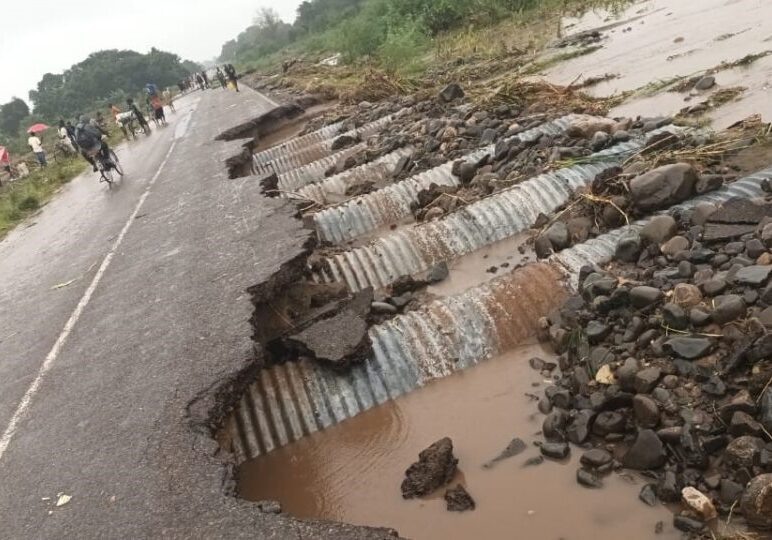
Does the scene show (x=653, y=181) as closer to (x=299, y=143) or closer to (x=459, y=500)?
(x=459, y=500)

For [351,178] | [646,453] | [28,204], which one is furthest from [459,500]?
[28,204]

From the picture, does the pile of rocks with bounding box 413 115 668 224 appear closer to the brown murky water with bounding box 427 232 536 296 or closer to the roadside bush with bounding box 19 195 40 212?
the brown murky water with bounding box 427 232 536 296

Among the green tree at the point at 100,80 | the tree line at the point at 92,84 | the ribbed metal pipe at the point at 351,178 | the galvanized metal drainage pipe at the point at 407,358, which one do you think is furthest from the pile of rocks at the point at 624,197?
the green tree at the point at 100,80

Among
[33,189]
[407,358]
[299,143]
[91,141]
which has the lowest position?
[407,358]

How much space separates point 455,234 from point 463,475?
3721mm

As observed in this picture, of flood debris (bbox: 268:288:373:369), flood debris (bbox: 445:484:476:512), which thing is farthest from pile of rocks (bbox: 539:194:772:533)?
flood debris (bbox: 268:288:373:369)

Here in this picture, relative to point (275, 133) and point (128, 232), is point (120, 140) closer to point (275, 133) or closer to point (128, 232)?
point (275, 133)

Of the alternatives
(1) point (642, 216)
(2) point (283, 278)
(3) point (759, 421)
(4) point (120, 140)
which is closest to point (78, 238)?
(2) point (283, 278)

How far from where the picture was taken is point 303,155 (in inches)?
534

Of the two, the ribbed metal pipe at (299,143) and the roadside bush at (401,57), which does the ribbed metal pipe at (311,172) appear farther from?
the roadside bush at (401,57)

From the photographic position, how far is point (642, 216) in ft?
19.9

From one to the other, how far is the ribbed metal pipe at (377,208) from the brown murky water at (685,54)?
2.74 m

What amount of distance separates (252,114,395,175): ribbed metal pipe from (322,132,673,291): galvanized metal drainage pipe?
20.8 ft

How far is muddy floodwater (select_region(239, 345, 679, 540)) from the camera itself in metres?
3.36
